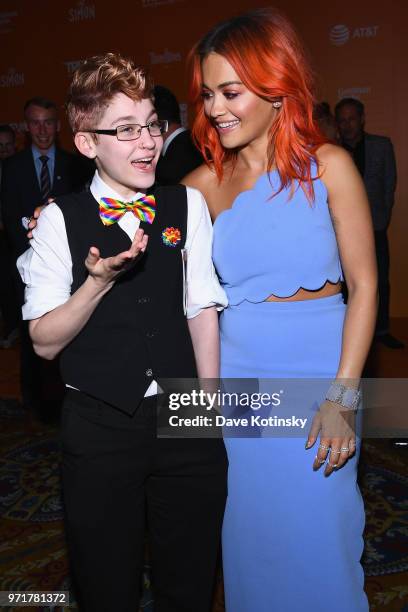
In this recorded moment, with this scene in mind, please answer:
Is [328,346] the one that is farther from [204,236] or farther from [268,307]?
[204,236]

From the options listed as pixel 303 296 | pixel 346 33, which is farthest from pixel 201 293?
pixel 346 33

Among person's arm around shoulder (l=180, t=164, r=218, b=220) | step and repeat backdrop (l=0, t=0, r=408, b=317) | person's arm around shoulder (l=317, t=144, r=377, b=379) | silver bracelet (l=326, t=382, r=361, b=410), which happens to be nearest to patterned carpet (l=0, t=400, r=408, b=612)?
silver bracelet (l=326, t=382, r=361, b=410)

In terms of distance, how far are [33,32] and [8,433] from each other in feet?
17.4

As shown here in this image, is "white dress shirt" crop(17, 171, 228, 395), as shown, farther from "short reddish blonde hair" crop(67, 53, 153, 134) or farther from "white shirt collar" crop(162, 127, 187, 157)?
"white shirt collar" crop(162, 127, 187, 157)

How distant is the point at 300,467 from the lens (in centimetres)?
181

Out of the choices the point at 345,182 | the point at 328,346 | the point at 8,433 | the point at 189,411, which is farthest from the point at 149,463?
the point at 8,433

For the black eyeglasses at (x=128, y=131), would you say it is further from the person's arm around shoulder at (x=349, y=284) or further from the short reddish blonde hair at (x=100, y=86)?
the person's arm around shoulder at (x=349, y=284)

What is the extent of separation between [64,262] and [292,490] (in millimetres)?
859

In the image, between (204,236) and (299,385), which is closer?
(204,236)

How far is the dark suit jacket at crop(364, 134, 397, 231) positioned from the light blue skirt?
14.0 feet

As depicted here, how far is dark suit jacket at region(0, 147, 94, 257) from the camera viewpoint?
4.16 m

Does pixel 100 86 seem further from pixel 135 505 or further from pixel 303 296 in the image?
pixel 135 505

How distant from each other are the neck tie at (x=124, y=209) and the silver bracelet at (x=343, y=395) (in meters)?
0.65

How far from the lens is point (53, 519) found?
3.03 m
